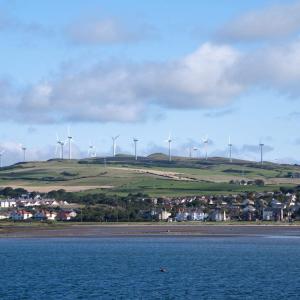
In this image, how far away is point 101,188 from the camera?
534ft

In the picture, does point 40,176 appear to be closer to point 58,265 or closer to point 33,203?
point 33,203

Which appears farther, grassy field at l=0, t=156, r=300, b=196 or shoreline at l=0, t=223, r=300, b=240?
grassy field at l=0, t=156, r=300, b=196

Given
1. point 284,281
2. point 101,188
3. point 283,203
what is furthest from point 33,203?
point 284,281

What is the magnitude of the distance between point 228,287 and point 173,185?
390 ft

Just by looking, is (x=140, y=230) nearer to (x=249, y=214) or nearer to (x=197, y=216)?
(x=197, y=216)

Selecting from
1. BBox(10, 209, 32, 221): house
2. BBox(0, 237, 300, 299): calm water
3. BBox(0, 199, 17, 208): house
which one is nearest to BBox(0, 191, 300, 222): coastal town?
BBox(10, 209, 32, 221): house

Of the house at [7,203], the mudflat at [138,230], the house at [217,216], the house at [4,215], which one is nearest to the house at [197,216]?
the house at [217,216]

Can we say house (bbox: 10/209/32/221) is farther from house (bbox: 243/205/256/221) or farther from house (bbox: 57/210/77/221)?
house (bbox: 243/205/256/221)

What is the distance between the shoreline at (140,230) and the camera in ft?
306

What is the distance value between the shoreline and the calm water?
338 inches

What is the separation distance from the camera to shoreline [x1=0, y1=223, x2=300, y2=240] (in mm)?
93375

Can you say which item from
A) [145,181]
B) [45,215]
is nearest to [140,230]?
[45,215]

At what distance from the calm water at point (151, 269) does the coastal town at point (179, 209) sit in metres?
39.2

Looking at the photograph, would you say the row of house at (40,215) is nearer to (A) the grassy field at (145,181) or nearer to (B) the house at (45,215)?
(B) the house at (45,215)
